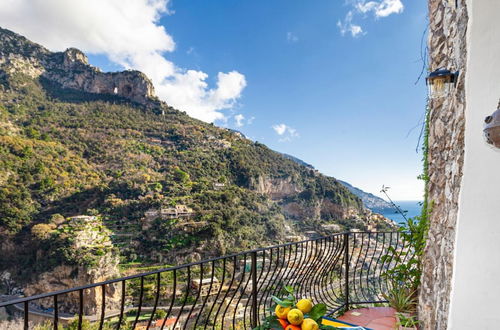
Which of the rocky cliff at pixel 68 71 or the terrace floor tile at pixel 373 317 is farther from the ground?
the rocky cliff at pixel 68 71

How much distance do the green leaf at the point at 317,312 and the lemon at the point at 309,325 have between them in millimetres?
71

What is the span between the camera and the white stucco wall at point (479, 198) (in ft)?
3.33

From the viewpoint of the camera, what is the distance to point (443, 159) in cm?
185

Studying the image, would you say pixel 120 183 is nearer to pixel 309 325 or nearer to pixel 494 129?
pixel 309 325

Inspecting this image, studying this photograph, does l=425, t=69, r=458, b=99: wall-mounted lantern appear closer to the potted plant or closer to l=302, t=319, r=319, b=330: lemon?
l=302, t=319, r=319, b=330: lemon

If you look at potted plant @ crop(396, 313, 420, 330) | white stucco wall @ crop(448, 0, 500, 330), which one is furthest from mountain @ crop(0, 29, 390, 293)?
white stucco wall @ crop(448, 0, 500, 330)

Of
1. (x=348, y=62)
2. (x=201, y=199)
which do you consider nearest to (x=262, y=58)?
(x=348, y=62)

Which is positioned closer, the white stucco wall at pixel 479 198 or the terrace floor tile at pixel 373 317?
the white stucco wall at pixel 479 198

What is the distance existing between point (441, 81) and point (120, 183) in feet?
106

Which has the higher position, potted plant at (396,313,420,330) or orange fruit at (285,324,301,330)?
orange fruit at (285,324,301,330)

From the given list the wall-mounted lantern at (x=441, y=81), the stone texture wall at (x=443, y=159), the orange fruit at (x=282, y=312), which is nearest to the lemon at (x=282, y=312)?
the orange fruit at (x=282, y=312)

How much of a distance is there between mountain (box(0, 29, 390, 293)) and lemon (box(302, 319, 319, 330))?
2424 centimetres

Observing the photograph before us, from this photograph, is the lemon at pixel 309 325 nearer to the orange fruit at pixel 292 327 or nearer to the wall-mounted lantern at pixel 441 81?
the orange fruit at pixel 292 327

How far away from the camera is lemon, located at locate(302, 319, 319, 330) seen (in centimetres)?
88
